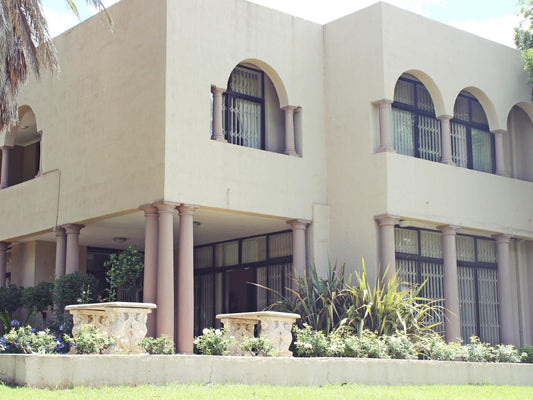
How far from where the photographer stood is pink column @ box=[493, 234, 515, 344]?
20062 millimetres

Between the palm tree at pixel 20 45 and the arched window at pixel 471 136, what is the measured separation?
376 inches

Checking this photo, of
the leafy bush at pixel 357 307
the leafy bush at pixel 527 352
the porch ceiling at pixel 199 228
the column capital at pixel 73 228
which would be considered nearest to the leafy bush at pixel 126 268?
the porch ceiling at pixel 199 228

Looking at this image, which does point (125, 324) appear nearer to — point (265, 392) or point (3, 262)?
point (265, 392)

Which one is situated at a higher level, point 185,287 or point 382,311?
point 185,287

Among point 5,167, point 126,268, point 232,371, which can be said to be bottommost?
point 232,371

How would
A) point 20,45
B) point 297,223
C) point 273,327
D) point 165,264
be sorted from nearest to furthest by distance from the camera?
1. point 273,327
2. point 20,45
3. point 165,264
4. point 297,223

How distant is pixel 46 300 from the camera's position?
755 inches

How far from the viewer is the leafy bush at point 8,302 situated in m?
20.1

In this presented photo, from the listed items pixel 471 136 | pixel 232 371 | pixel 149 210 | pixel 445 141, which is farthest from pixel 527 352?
pixel 232 371

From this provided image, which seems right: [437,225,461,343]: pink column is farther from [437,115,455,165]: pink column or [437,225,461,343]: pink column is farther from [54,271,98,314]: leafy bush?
[54,271,98,314]: leafy bush

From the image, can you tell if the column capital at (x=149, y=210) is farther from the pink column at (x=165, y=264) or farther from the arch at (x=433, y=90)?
the arch at (x=433, y=90)

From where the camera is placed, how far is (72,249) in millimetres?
18734

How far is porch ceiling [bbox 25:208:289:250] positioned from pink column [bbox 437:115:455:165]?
4039mm

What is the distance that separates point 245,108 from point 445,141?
4712mm
